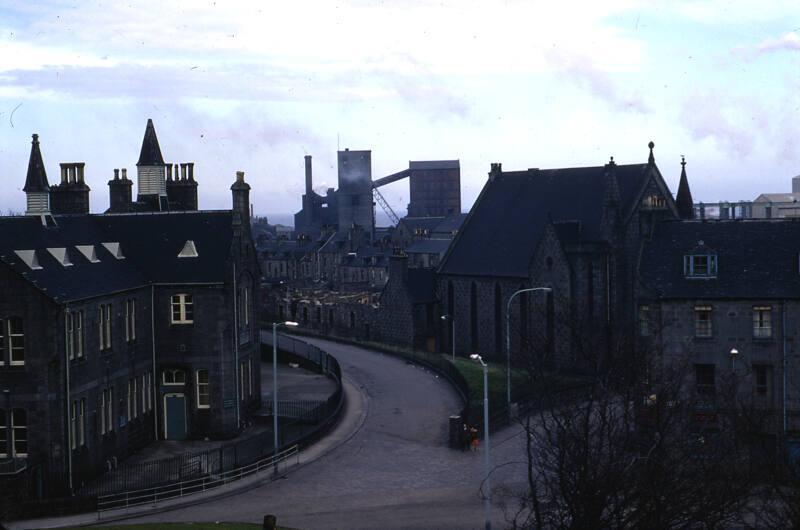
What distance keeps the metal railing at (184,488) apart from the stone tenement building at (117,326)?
3.40 meters

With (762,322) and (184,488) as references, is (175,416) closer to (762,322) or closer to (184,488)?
(184,488)

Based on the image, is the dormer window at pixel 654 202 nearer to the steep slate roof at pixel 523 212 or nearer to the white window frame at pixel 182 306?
the steep slate roof at pixel 523 212

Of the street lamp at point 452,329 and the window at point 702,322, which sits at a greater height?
the window at point 702,322

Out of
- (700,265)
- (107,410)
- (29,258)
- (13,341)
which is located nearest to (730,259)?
(700,265)

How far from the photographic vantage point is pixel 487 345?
81562mm

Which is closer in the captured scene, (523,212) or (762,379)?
(762,379)

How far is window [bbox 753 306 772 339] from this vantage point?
5041 centimetres

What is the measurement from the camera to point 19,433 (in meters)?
42.5

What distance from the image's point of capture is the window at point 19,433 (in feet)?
139

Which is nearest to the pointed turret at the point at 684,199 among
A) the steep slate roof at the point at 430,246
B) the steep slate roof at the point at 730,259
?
the steep slate roof at the point at 730,259

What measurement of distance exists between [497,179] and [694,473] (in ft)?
187

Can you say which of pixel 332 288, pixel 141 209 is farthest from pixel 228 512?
pixel 332 288

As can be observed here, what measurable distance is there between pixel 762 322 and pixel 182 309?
26859mm

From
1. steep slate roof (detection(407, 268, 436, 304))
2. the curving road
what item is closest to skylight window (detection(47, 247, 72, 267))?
the curving road
